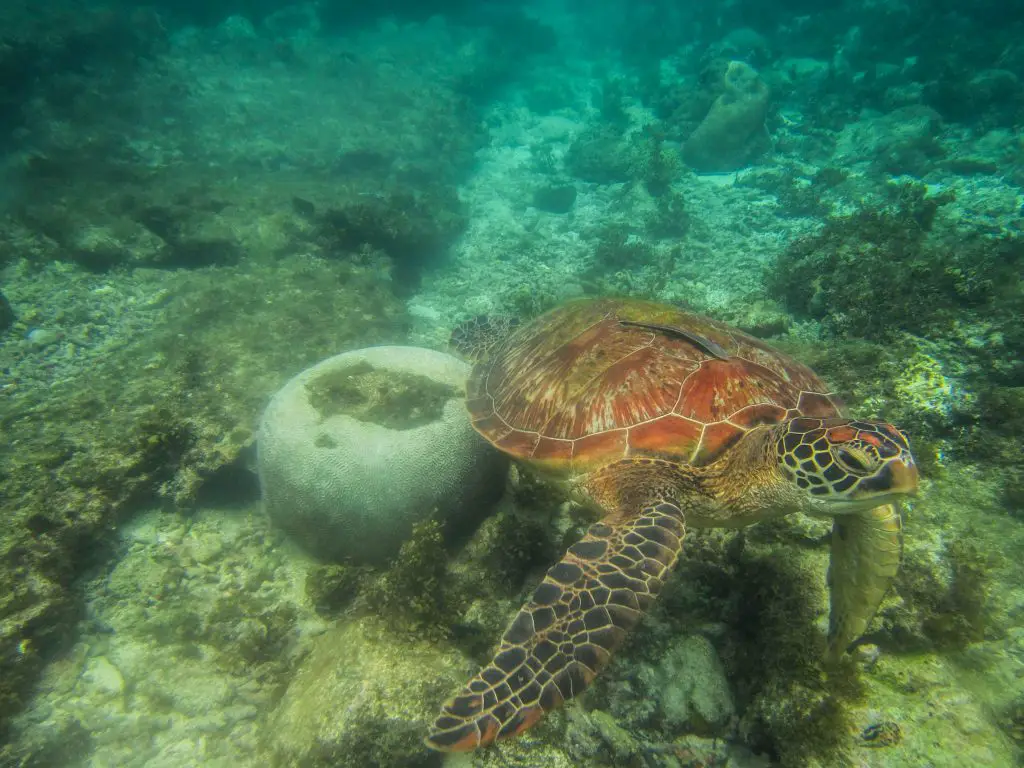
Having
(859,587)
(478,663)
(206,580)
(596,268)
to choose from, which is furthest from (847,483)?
(596,268)

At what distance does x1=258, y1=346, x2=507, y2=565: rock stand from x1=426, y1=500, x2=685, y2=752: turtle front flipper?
154cm

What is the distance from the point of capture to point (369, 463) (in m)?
3.43

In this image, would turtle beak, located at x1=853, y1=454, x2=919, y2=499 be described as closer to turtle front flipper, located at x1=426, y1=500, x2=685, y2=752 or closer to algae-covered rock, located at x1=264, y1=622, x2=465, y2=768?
turtle front flipper, located at x1=426, y1=500, x2=685, y2=752

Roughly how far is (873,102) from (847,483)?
1872 cm

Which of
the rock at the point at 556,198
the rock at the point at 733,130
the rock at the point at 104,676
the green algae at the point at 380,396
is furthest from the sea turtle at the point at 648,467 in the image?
the rock at the point at 733,130

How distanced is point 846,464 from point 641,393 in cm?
113

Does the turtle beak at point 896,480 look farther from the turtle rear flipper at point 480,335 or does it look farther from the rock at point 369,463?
the turtle rear flipper at point 480,335

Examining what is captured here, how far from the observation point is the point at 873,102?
1438cm

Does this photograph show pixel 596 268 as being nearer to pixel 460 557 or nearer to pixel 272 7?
pixel 460 557

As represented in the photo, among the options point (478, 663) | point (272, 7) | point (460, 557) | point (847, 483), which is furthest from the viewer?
point (272, 7)

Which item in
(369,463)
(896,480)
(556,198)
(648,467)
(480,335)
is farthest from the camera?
(556,198)

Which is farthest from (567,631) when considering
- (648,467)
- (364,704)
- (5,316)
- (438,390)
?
(5,316)

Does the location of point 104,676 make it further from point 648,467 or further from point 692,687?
point 648,467

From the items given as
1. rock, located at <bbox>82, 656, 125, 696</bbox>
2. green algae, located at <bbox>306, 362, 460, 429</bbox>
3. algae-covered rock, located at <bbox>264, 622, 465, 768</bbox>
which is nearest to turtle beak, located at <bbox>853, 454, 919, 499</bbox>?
algae-covered rock, located at <bbox>264, 622, 465, 768</bbox>
